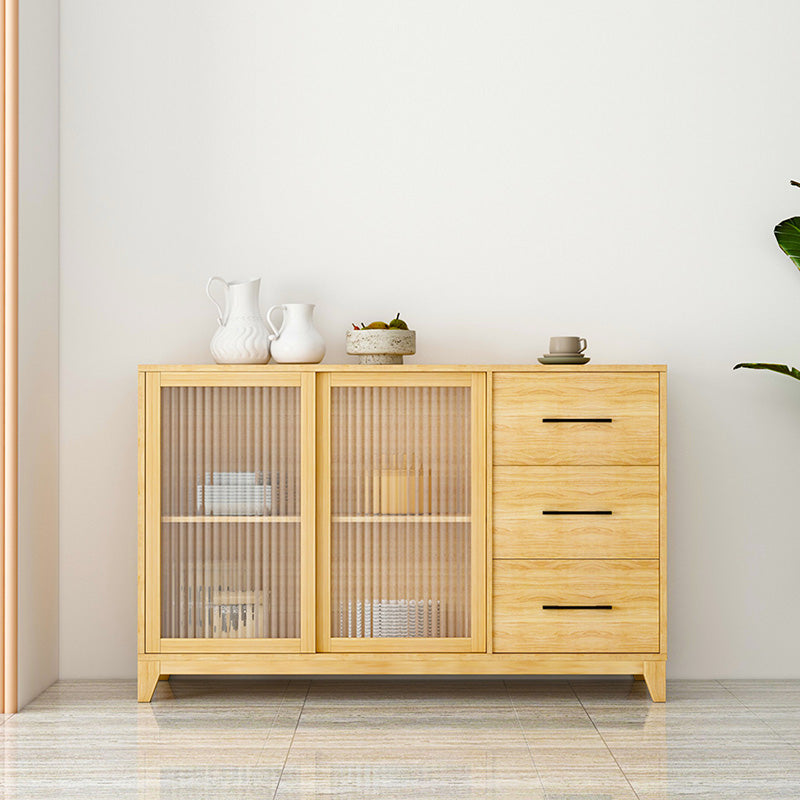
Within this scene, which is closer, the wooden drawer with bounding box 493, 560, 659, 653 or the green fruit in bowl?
the wooden drawer with bounding box 493, 560, 659, 653

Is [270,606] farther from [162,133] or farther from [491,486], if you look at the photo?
[162,133]

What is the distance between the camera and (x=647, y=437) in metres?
3.07

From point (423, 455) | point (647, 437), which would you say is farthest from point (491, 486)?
point (647, 437)

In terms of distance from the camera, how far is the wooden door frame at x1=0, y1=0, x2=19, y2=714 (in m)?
2.98

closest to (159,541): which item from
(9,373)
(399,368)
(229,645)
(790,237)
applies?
(229,645)

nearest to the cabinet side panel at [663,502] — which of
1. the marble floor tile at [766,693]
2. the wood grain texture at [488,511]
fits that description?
the marble floor tile at [766,693]

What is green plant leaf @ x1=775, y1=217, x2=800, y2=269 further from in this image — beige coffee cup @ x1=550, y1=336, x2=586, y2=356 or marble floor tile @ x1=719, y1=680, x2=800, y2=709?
marble floor tile @ x1=719, y1=680, x2=800, y2=709

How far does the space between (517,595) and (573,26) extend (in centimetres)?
200

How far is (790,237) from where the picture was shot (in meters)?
3.38

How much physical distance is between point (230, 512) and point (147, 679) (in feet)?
1.96

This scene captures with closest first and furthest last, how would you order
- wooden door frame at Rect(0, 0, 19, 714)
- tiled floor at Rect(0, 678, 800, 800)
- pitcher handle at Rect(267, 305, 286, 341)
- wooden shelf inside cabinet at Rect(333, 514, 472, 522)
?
tiled floor at Rect(0, 678, 800, 800)
wooden door frame at Rect(0, 0, 19, 714)
wooden shelf inside cabinet at Rect(333, 514, 472, 522)
pitcher handle at Rect(267, 305, 286, 341)

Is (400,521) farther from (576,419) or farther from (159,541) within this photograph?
(159,541)

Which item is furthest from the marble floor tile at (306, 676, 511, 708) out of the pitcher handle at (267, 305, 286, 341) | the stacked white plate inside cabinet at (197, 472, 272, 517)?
the pitcher handle at (267, 305, 286, 341)

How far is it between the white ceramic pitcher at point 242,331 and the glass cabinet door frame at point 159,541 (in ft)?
0.40
